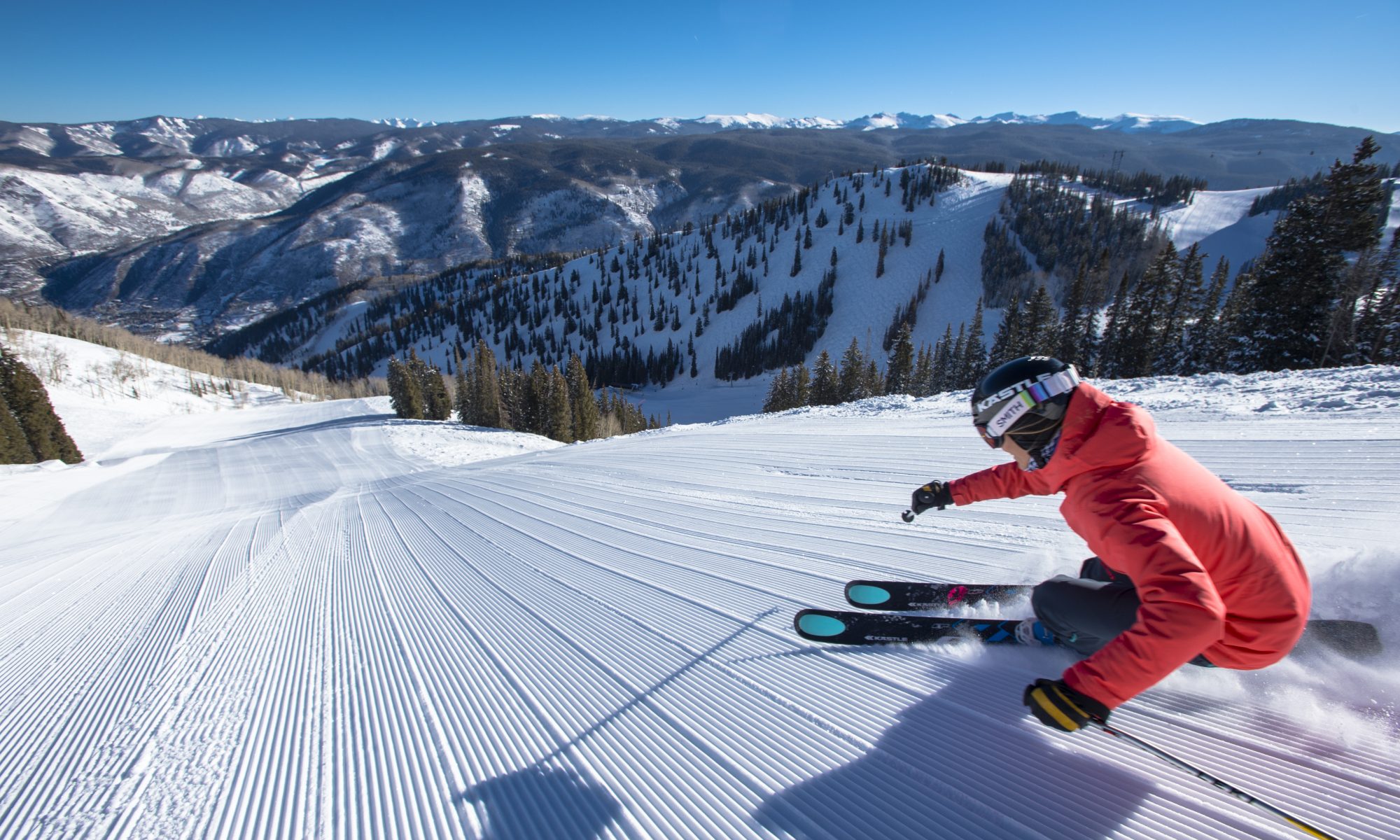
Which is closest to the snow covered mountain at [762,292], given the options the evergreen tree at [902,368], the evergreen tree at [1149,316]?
the evergreen tree at [902,368]

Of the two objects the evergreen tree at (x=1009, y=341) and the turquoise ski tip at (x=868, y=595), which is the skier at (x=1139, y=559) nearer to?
the turquoise ski tip at (x=868, y=595)

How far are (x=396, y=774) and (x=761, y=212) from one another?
162170 millimetres

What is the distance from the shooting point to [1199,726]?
7.92 feet

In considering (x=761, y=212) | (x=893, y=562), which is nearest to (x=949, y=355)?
(x=893, y=562)

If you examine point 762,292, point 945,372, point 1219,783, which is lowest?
point 945,372

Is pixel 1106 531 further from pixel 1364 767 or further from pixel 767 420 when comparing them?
pixel 767 420

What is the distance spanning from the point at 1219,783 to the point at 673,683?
2.59 metres

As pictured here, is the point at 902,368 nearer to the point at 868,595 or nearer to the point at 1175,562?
the point at 868,595

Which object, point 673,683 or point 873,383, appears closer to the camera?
point 673,683

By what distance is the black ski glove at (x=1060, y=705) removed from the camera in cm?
206

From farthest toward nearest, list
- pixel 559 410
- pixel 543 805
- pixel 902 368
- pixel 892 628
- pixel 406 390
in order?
pixel 902 368, pixel 406 390, pixel 559 410, pixel 892 628, pixel 543 805

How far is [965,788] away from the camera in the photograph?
7.67ft

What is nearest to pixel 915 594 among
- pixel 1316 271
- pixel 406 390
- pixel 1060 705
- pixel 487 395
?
pixel 1060 705

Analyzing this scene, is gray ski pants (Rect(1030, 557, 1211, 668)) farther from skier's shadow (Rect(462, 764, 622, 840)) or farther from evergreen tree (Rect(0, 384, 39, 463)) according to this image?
evergreen tree (Rect(0, 384, 39, 463))
